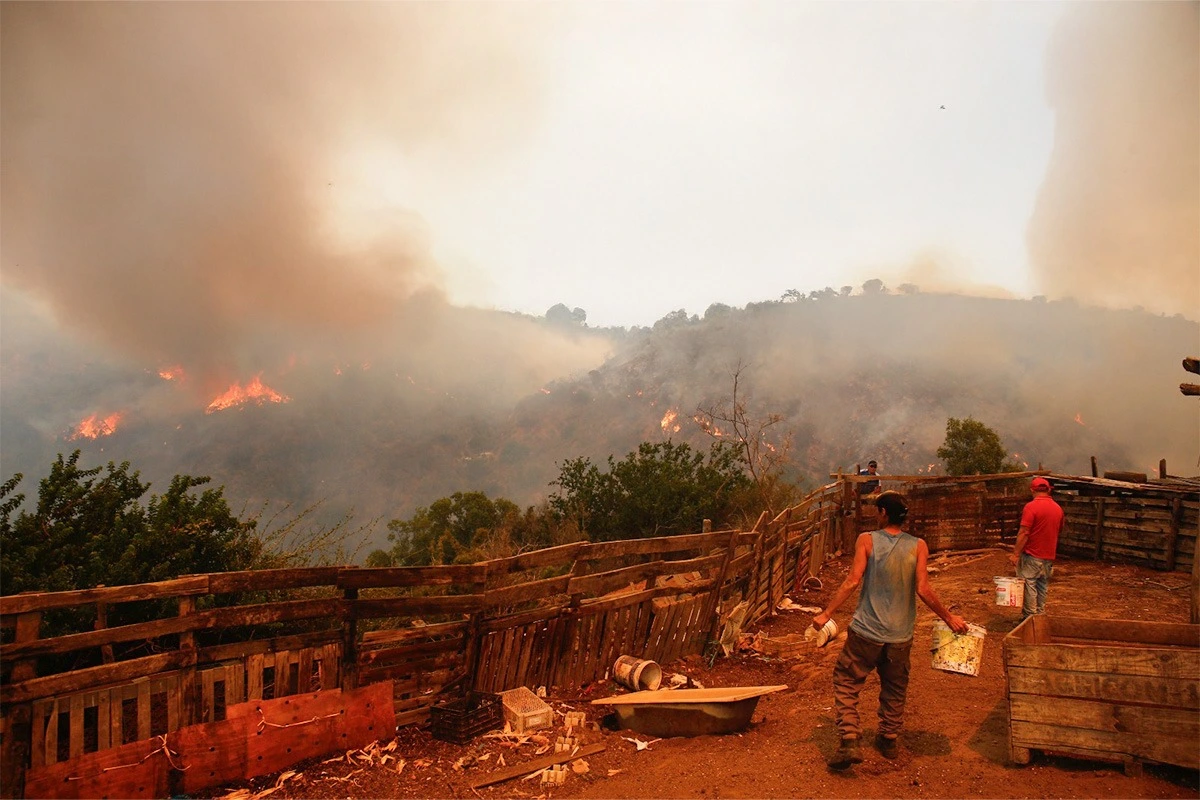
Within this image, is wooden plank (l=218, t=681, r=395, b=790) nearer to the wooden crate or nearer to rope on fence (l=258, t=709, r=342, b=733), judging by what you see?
rope on fence (l=258, t=709, r=342, b=733)

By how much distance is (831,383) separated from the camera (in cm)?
10400

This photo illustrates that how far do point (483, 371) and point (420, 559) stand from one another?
139 m

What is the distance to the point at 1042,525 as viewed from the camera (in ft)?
27.2

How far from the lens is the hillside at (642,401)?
86875 millimetres

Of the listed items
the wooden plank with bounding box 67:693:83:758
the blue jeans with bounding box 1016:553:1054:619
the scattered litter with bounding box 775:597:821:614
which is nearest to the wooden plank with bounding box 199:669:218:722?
the wooden plank with bounding box 67:693:83:758

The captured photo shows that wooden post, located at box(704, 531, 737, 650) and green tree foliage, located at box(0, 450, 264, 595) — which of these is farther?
wooden post, located at box(704, 531, 737, 650)

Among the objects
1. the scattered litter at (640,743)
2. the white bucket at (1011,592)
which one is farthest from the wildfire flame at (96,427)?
the white bucket at (1011,592)

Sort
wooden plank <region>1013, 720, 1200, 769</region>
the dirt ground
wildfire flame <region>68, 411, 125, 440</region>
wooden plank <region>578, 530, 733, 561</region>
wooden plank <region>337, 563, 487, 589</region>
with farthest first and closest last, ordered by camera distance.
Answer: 1. wildfire flame <region>68, 411, 125, 440</region>
2. wooden plank <region>578, 530, 733, 561</region>
3. wooden plank <region>337, 563, 487, 589</region>
4. the dirt ground
5. wooden plank <region>1013, 720, 1200, 769</region>

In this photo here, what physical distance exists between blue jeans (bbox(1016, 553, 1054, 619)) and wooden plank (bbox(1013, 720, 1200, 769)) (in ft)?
14.2

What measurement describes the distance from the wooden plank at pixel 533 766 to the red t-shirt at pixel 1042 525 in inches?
246

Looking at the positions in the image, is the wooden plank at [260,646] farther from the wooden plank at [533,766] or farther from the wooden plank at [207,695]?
the wooden plank at [533,766]

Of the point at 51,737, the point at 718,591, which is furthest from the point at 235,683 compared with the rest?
the point at 718,591

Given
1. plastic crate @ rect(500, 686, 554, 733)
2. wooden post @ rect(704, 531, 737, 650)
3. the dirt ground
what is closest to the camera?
the dirt ground

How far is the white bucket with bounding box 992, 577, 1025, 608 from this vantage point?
8.26m
